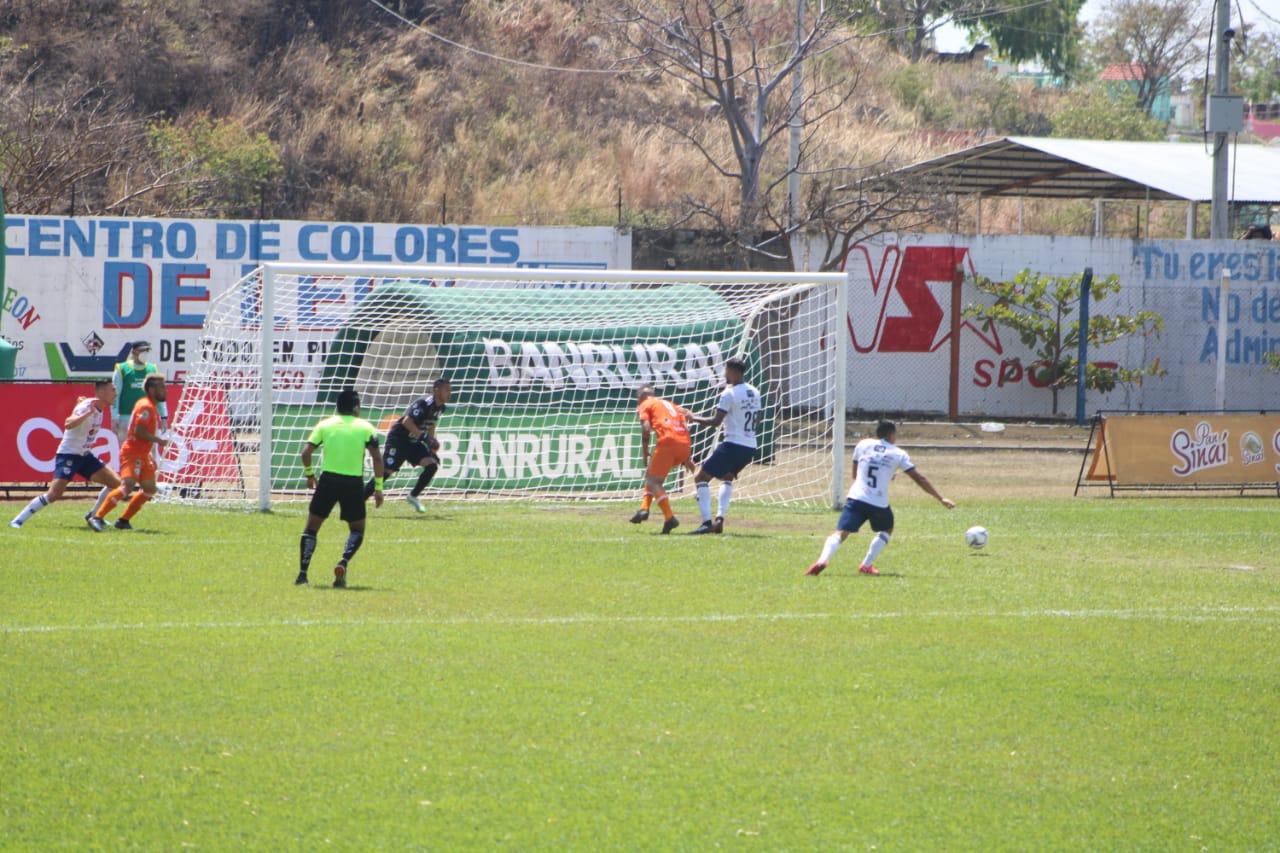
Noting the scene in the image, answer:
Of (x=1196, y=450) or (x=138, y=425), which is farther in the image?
(x=1196, y=450)

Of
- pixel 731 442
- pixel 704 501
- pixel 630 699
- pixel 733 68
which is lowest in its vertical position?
pixel 630 699

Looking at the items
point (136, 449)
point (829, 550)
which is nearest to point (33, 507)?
point (136, 449)

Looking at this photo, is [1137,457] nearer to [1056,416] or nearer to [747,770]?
[1056,416]

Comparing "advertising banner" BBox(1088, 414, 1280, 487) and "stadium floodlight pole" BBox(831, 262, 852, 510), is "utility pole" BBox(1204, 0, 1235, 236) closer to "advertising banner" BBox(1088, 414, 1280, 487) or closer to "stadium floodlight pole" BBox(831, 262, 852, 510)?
"advertising banner" BBox(1088, 414, 1280, 487)

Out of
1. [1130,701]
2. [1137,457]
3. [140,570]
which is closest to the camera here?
[1130,701]

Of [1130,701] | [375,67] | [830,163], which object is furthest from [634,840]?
[375,67]

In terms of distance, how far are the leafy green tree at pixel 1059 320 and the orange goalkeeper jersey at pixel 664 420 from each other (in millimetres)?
17287

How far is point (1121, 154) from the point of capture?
3619 centimetres

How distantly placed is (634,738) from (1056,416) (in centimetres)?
2627

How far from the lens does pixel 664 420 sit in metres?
16.2

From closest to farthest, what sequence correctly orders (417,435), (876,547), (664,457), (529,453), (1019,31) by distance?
(876,547) < (664,457) < (417,435) < (529,453) < (1019,31)

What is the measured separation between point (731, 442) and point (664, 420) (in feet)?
2.62

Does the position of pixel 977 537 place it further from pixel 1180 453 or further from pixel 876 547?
pixel 1180 453

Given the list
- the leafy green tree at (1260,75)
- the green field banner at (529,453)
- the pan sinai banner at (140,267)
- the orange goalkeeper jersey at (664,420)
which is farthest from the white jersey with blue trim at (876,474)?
the leafy green tree at (1260,75)
